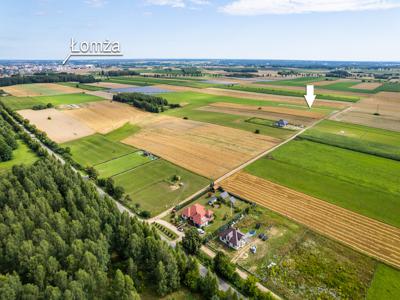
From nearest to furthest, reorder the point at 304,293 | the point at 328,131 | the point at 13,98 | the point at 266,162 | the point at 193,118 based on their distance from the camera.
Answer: the point at 304,293, the point at 266,162, the point at 328,131, the point at 193,118, the point at 13,98

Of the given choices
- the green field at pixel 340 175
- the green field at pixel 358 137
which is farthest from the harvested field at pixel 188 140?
the green field at pixel 358 137

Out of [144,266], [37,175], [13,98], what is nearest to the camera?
[144,266]

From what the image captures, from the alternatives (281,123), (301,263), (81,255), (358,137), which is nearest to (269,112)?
(281,123)

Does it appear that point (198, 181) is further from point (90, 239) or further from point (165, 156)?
point (90, 239)

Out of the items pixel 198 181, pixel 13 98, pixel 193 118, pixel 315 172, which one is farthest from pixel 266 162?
pixel 13 98

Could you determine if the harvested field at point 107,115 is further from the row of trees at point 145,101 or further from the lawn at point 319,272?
the lawn at point 319,272

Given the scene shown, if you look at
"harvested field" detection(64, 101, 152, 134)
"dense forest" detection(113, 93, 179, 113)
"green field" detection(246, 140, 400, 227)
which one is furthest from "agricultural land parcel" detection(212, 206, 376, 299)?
"dense forest" detection(113, 93, 179, 113)

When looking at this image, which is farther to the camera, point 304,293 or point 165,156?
point 165,156
